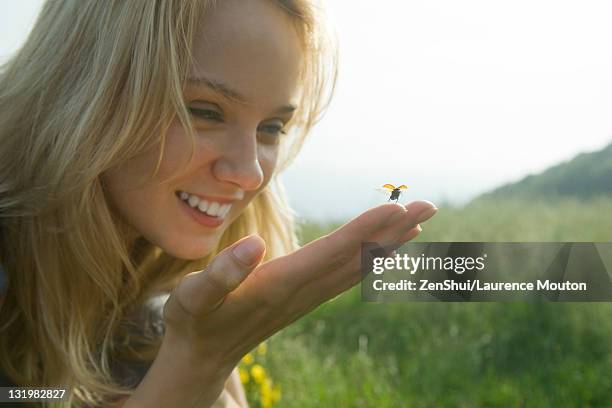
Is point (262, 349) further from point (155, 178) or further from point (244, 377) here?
point (155, 178)

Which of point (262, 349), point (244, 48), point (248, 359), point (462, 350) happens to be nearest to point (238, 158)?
point (244, 48)

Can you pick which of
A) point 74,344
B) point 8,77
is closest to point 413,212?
point 74,344

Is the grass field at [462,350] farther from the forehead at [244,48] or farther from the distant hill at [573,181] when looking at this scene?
the forehead at [244,48]

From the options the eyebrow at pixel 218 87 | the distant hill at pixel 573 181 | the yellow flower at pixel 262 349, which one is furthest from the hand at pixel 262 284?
the distant hill at pixel 573 181

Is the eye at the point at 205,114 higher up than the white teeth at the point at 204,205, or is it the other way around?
the eye at the point at 205,114

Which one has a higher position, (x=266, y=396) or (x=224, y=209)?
(x=224, y=209)

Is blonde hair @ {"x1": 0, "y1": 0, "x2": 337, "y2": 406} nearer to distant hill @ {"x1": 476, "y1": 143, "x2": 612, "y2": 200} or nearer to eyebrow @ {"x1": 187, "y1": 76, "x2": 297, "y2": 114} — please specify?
eyebrow @ {"x1": 187, "y1": 76, "x2": 297, "y2": 114}

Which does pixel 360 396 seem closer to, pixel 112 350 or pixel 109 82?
pixel 112 350
